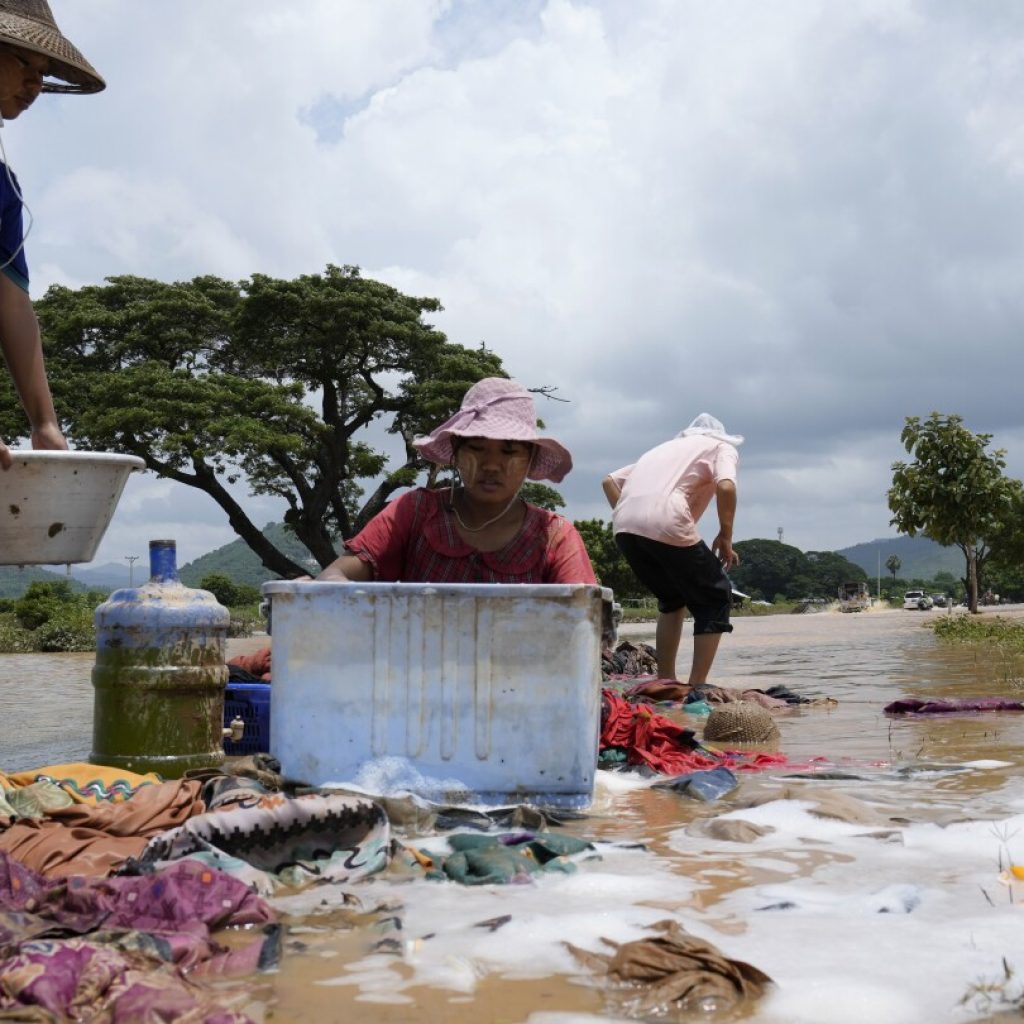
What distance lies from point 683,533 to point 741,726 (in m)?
1.75

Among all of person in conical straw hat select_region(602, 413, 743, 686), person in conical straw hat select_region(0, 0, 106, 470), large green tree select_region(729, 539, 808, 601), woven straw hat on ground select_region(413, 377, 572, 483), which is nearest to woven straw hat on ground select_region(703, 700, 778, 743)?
person in conical straw hat select_region(602, 413, 743, 686)

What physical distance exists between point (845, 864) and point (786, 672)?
6.85 m

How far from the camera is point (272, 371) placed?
28.5m

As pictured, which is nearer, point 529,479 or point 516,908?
point 516,908

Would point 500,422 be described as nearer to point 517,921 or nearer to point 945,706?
point 517,921

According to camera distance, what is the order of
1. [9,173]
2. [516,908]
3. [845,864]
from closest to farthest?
1. [516,908]
2. [845,864]
3. [9,173]

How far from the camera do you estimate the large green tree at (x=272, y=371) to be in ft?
84.0

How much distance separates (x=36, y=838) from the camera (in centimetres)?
269

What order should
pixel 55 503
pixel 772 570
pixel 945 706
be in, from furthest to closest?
1. pixel 772 570
2. pixel 945 706
3. pixel 55 503

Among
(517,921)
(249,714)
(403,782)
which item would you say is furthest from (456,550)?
(517,921)

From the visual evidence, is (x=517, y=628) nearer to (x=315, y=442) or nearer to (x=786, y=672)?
(x=786, y=672)

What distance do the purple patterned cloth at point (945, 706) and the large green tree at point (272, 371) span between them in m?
20.4

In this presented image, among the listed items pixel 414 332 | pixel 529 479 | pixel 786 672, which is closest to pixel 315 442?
pixel 414 332

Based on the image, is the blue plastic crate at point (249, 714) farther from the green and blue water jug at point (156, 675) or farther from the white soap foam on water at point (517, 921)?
the white soap foam on water at point (517, 921)
